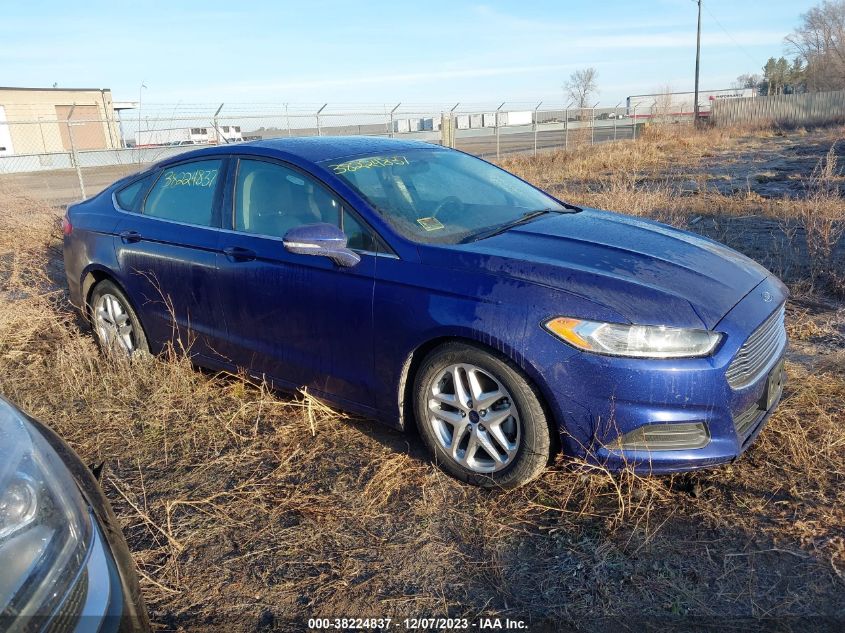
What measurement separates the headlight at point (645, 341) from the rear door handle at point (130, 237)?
314 cm

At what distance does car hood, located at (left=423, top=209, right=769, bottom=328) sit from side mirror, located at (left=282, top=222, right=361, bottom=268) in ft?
1.42

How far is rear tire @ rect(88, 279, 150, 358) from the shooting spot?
4676 mm

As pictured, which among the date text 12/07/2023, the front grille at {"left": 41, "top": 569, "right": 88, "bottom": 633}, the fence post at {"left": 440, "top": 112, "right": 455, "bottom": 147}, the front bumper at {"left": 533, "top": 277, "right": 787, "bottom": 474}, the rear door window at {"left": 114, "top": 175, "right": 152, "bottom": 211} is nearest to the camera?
the front grille at {"left": 41, "top": 569, "right": 88, "bottom": 633}

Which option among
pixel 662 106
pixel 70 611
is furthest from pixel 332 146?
pixel 662 106

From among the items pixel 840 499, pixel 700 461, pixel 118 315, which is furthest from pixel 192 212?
pixel 840 499

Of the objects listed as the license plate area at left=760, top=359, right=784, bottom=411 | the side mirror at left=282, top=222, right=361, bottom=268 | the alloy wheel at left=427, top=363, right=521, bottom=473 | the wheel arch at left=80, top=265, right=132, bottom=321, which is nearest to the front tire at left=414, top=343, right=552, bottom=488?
the alloy wheel at left=427, top=363, right=521, bottom=473

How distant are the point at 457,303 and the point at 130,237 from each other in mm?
2673

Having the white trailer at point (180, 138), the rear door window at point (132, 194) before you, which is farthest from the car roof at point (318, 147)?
the white trailer at point (180, 138)

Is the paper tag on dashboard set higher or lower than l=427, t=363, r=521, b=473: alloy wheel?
higher

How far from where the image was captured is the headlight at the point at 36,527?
1500 mm

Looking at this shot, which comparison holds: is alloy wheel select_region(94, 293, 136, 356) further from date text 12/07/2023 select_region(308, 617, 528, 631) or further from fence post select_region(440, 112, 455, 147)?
fence post select_region(440, 112, 455, 147)

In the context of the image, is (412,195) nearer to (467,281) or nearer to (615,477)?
(467,281)

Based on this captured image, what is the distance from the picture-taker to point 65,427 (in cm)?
395

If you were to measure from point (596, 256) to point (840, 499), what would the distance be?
147 cm
